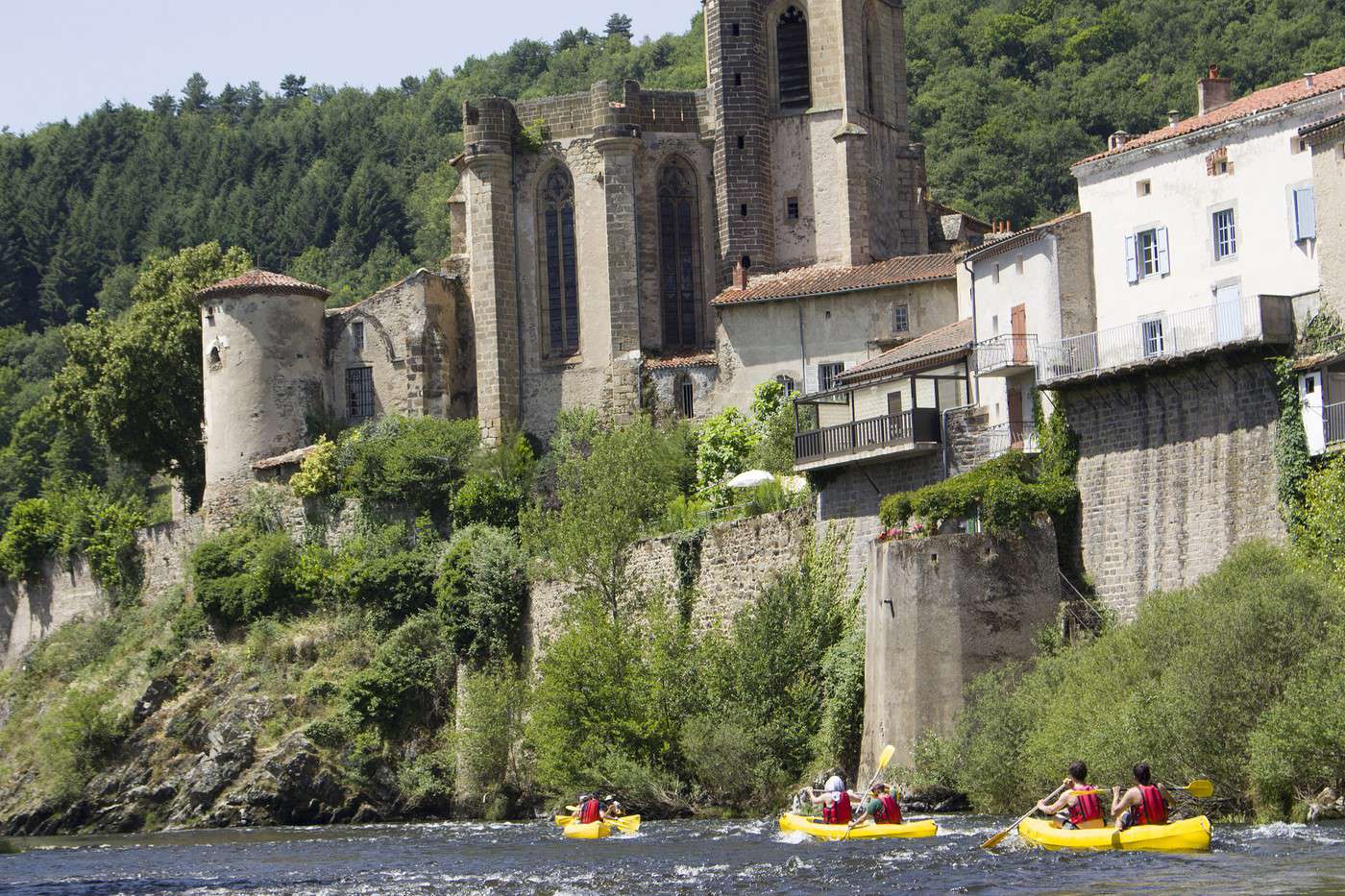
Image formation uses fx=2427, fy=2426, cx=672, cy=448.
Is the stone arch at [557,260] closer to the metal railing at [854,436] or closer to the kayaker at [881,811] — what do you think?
the metal railing at [854,436]

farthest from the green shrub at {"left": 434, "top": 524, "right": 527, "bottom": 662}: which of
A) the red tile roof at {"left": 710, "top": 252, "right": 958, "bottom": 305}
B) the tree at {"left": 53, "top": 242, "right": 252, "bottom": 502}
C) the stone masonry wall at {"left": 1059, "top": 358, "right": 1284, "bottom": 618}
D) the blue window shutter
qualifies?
the blue window shutter

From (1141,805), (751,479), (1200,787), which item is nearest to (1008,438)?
(751,479)

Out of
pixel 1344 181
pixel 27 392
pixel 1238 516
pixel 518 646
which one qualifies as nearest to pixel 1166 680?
pixel 1238 516

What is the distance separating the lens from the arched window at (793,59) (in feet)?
246

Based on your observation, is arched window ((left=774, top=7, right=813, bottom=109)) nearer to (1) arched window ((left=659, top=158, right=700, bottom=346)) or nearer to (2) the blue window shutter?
(1) arched window ((left=659, top=158, right=700, bottom=346))

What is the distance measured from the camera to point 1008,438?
172 feet

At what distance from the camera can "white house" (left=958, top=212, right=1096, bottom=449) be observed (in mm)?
51594

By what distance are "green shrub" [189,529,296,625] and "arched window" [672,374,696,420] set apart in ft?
40.2

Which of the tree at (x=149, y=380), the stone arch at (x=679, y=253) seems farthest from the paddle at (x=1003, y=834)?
the tree at (x=149, y=380)

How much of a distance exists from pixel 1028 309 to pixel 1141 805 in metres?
17.3

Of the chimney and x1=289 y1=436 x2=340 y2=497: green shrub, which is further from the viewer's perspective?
x1=289 y1=436 x2=340 y2=497: green shrub

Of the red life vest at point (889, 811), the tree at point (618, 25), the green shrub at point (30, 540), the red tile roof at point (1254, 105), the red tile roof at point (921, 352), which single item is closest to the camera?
the red life vest at point (889, 811)

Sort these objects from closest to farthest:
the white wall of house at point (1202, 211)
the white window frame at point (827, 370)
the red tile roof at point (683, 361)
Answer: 1. the white wall of house at point (1202, 211)
2. the white window frame at point (827, 370)
3. the red tile roof at point (683, 361)

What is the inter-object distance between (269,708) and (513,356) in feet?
49.8
